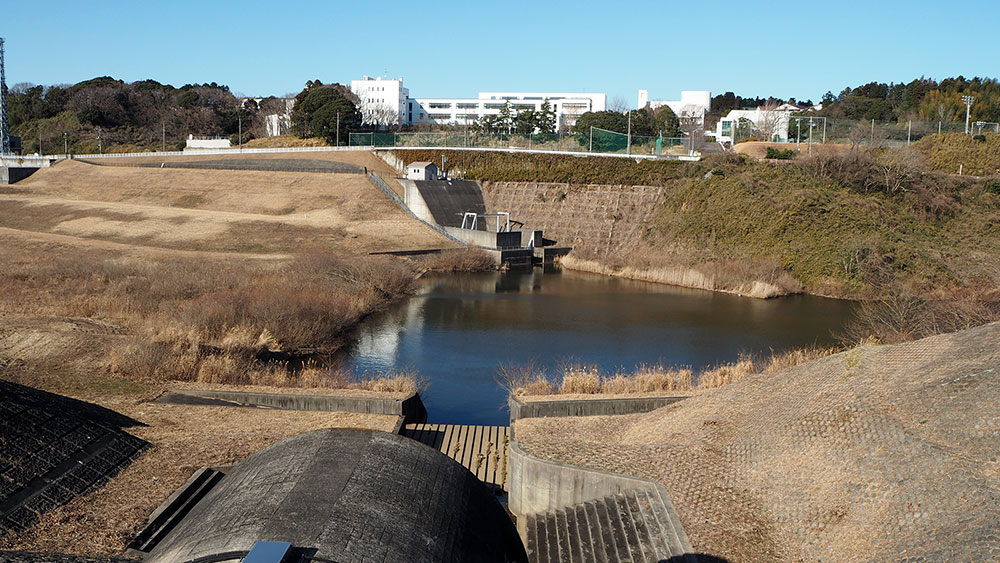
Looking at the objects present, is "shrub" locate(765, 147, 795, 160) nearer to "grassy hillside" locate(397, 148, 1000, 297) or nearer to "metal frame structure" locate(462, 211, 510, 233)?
"grassy hillside" locate(397, 148, 1000, 297)

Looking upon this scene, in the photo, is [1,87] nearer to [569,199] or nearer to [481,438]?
[569,199]

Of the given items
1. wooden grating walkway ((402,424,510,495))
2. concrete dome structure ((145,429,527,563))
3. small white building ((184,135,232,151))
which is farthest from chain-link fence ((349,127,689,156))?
concrete dome structure ((145,429,527,563))

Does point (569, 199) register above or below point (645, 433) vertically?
above

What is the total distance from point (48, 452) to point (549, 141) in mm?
55689

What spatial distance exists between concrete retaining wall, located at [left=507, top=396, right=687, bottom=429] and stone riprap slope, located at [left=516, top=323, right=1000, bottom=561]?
1.64 m

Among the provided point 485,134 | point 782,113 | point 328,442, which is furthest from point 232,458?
point 782,113

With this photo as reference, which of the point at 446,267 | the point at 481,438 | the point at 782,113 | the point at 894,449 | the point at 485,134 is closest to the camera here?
the point at 894,449

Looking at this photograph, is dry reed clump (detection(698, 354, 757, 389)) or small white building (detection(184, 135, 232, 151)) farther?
small white building (detection(184, 135, 232, 151))

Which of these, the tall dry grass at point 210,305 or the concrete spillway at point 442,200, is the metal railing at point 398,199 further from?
the tall dry grass at point 210,305

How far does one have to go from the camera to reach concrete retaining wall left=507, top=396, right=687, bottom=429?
53.8ft

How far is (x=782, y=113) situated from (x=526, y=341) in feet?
203

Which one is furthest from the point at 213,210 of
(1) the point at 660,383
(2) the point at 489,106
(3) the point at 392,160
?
(2) the point at 489,106

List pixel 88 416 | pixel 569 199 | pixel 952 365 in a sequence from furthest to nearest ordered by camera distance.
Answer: pixel 569 199, pixel 88 416, pixel 952 365

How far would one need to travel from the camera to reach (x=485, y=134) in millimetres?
67188
